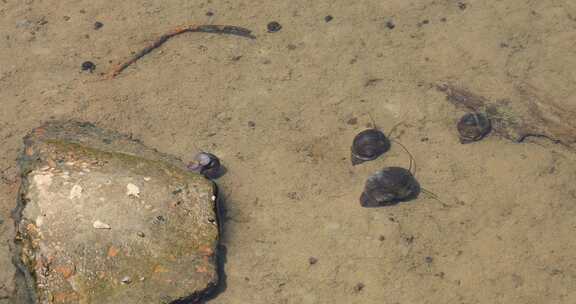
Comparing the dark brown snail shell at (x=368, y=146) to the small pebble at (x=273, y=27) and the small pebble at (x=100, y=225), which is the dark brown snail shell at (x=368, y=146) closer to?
the small pebble at (x=273, y=27)

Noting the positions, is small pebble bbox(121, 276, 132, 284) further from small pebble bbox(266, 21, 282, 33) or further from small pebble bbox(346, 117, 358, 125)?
small pebble bbox(266, 21, 282, 33)

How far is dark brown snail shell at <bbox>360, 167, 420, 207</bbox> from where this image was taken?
5.67 metres

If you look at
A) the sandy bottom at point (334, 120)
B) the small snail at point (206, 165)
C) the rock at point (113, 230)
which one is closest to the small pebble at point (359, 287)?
the sandy bottom at point (334, 120)

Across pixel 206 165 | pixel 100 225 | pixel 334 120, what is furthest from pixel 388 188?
pixel 100 225

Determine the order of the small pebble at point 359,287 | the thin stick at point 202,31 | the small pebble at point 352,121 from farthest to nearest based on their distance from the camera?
the thin stick at point 202,31
the small pebble at point 352,121
the small pebble at point 359,287

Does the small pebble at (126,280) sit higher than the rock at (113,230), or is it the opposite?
the rock at (113,230)

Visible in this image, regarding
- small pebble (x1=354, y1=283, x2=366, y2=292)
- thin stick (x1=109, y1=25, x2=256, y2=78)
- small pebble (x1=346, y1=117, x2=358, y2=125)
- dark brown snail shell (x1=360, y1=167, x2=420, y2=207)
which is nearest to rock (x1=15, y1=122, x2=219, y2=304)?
small pebble (x1=354, y1=283, x2=366, y2=292)

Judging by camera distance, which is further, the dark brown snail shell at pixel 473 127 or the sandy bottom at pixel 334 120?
the dark brown snail shell at pixel 473 127

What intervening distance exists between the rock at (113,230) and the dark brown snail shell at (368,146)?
1534 mm

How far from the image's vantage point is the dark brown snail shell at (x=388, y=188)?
18.6ft

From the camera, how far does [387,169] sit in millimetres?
5793

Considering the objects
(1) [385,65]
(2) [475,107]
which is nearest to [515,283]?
(2) [475,107]

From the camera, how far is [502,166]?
609cm

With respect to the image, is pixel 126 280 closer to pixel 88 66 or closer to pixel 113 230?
pixel 113 230
